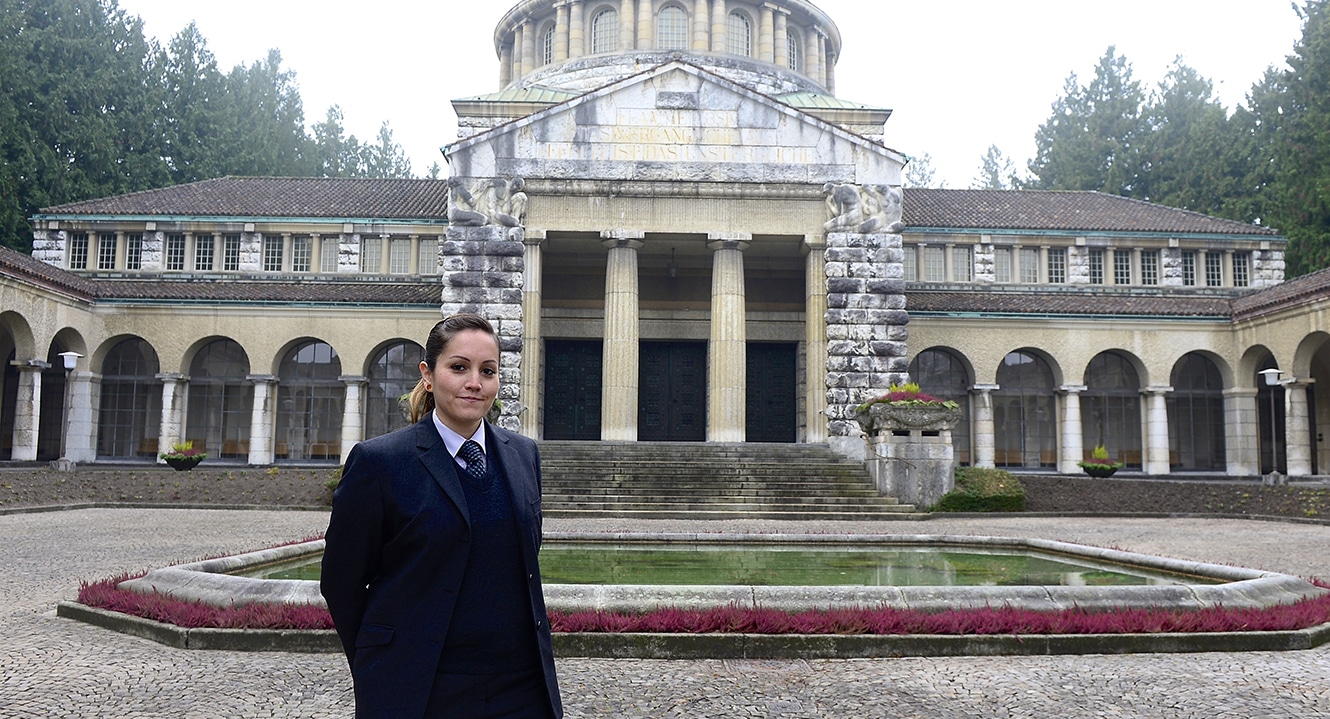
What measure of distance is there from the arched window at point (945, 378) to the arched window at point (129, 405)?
26.5 m

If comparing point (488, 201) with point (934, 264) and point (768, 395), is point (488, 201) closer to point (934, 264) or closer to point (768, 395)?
point (768, 395)

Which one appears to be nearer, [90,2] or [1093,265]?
[1093,265]

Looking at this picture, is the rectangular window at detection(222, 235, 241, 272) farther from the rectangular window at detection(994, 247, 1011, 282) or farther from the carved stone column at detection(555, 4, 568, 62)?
the rectangular window at detection(994, 247, 1011, 282)

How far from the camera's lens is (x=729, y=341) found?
27609 millimetres

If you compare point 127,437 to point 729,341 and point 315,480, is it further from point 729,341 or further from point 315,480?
point 729,341

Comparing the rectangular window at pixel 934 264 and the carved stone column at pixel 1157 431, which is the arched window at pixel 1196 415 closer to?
the carved stone column at pixel 1157 431

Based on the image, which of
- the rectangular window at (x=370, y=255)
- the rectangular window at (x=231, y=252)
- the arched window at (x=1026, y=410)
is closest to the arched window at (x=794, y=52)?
the arched window at (x=1026, y=410)

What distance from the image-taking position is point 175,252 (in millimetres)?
36344

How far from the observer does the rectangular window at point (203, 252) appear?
3628 centimetres

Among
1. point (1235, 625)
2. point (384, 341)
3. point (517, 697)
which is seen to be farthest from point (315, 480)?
point (517, 697)

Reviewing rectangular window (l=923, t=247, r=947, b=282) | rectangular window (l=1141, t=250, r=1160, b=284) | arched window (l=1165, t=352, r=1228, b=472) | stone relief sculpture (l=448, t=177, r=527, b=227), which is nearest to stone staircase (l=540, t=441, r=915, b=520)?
stone relief sculpture (l=448, t=177, r=527, b=227)

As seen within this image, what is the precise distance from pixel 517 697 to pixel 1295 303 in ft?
112

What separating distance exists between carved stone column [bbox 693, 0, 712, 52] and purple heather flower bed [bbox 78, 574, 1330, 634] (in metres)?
34.8

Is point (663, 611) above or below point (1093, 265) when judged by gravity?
below
